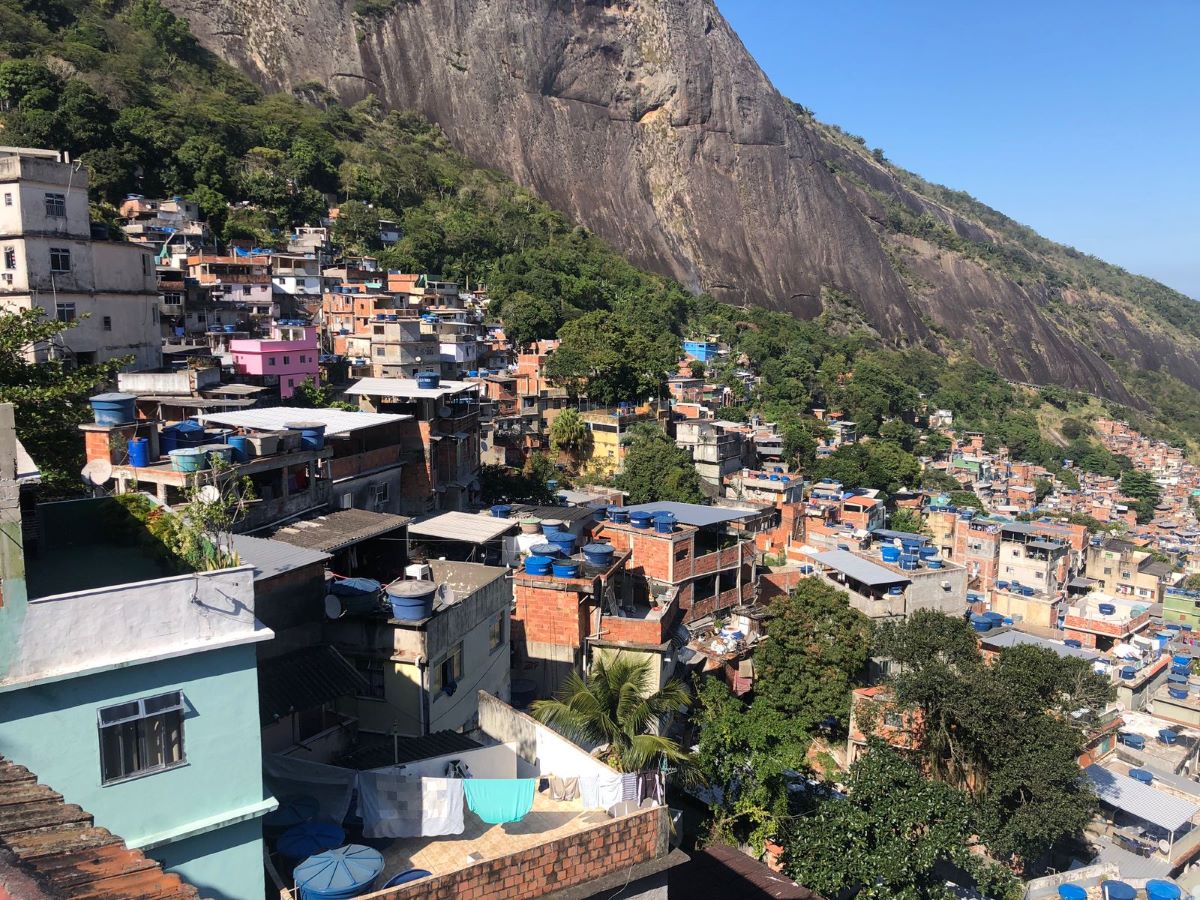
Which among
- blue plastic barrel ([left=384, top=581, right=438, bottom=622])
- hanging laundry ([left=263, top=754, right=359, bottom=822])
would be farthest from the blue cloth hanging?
blue plastic barrel ([left=384, top=581, right=438, bottom=622])

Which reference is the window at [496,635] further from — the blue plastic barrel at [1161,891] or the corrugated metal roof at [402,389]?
the blue plastic barrel at [1161,891]

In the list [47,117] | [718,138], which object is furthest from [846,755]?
[718,138]

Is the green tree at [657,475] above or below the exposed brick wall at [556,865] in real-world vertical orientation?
below

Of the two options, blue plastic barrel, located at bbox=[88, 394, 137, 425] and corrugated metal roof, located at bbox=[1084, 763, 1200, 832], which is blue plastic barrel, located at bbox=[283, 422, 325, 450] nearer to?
blue plastic barrel, located at bbox=[88, 394, 137, 425]

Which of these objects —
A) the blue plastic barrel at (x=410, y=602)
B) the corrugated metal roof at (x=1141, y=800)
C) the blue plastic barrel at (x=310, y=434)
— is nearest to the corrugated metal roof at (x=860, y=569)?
the corrugated metal roof at (x=1141, y=800)

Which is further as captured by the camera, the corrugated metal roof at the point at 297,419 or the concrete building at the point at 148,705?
the corrugated metal roof at the point at 297,419

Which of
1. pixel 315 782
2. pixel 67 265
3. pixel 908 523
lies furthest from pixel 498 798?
pixel 908 523

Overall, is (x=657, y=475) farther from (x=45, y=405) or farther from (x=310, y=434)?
(x=45, y=405)
